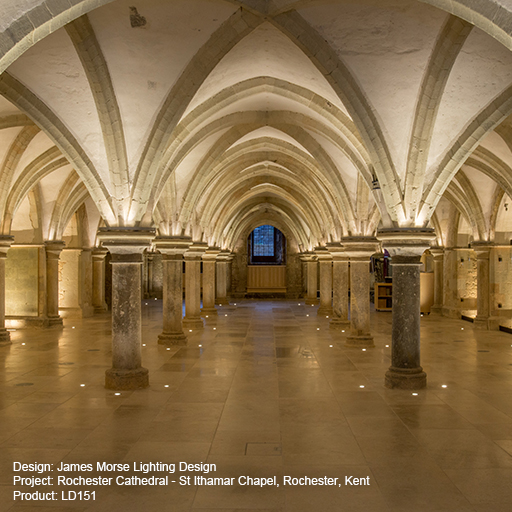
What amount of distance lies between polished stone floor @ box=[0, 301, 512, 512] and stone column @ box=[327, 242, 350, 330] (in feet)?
12.9

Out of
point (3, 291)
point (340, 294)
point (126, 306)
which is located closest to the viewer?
point (126, 306)

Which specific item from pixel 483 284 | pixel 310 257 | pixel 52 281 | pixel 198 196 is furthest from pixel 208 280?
pixel 483 284

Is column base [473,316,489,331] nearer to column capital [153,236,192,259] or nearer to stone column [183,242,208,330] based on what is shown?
stone column [183,242,208,330]

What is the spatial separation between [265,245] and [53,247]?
68.2 ft

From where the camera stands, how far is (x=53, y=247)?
16.5 metres

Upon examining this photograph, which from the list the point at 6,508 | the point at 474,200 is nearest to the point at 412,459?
the point at 6,508

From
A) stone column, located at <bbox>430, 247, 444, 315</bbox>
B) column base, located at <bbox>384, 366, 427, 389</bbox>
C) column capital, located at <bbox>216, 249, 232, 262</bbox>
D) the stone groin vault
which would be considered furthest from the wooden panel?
column base, located at <bbox>384, 366, 427, 389</bbox>

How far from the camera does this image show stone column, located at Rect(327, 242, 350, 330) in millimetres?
15180

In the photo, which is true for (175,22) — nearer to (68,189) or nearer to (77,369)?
(77,369)

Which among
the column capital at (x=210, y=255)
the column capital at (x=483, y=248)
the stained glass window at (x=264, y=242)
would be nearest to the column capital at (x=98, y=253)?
the column capital at (x=210, y=255)

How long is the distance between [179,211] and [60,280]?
806 centimetres

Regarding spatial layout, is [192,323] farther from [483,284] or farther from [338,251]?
[483,284]

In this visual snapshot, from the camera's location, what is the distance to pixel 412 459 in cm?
521

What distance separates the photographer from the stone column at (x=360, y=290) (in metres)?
12.3
